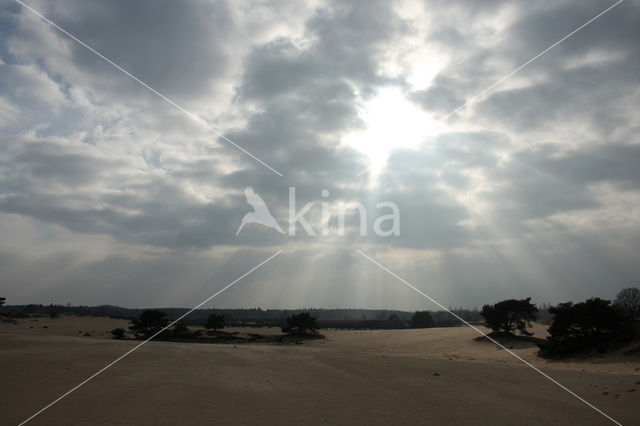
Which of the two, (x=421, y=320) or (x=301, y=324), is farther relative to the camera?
(x=421, y=320)

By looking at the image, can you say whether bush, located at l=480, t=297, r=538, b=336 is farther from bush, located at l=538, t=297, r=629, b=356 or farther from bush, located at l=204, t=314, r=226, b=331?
bush, located at l=204, t=314, r=226, b=331

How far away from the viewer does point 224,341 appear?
46438 millimetres

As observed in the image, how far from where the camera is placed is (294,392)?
1280 cm

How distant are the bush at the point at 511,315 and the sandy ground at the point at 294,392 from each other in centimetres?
1704

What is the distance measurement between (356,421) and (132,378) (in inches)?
341

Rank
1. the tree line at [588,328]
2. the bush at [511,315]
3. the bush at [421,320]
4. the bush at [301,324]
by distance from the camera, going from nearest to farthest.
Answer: the tree line at [588,328] < the bush at [511,315] < the bush at [301,324] < the bush at [421,320]

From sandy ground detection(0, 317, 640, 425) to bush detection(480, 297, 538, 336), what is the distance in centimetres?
1704

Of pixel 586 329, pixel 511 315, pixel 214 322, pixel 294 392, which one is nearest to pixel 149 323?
pixel 214 322

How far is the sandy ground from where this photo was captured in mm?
9828

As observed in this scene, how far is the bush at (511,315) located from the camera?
37.0 m

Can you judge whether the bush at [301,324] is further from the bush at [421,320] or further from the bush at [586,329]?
the bush at [421,320]

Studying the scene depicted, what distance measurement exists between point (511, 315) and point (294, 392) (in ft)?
105

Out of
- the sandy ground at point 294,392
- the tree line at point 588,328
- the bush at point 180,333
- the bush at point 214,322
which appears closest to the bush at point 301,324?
the bush at point 180,333

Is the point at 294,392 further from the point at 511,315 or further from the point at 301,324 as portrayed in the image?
the point at 301,324
